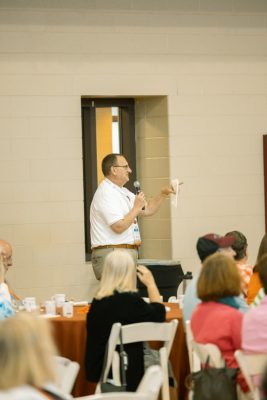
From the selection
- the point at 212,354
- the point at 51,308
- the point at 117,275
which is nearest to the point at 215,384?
the point at 212,354

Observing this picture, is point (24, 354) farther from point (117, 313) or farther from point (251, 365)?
point (117, 313)

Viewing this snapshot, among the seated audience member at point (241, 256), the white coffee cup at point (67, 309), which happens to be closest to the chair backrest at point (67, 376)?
the white coffee cup at point (67, 309)

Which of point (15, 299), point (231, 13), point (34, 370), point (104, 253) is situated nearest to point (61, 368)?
point (34, 370)

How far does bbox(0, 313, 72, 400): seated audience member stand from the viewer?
247cm

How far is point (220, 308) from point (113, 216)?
2.82 metres

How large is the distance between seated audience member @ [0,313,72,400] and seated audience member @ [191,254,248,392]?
1.73 metres

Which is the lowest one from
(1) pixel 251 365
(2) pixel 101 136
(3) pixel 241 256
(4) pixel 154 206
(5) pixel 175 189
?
(1) pixel 251 365

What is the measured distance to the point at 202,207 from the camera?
800cm

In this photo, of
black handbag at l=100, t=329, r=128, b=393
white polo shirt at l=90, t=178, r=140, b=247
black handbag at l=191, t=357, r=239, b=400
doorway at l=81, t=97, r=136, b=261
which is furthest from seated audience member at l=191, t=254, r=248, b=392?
doorway at l=81, t=97, r=136, b=261

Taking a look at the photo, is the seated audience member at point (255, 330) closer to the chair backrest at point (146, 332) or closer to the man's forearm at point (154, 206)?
the chair backrest at point (146, 332)

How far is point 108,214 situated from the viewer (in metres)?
6.91

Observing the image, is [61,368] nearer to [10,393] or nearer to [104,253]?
[10,393]

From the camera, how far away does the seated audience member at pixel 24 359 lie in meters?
2.47

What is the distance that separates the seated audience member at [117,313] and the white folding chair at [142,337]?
7 cm
